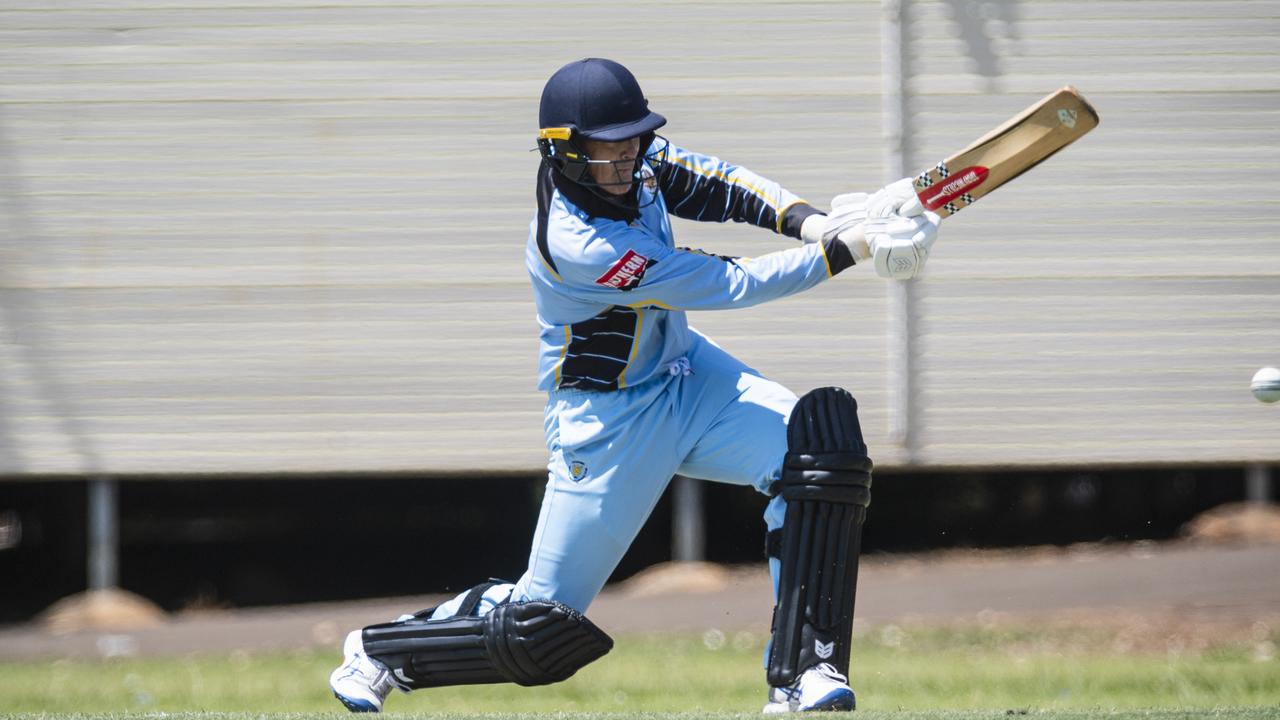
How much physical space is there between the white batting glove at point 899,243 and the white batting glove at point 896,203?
0.03 metres

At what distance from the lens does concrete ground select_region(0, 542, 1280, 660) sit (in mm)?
7797

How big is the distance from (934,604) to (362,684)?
4177 millimetres

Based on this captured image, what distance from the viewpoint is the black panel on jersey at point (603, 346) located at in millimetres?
4406

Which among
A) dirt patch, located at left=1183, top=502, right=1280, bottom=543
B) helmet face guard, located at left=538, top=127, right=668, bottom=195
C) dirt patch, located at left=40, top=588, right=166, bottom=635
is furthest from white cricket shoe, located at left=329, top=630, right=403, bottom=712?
dirt patch, located at left=1183, top=502, right=1280, bottom=543

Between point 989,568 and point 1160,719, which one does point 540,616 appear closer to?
point 1160,719

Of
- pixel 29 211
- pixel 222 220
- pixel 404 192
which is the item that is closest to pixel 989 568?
pixel 404 192

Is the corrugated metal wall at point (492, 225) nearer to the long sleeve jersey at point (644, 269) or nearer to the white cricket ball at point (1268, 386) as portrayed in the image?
the white cricket ball at point (1268, 386)

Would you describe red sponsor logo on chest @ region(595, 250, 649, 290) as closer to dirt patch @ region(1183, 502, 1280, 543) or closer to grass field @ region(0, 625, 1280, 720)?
grass field @ region(0, 625, 1280, 720)

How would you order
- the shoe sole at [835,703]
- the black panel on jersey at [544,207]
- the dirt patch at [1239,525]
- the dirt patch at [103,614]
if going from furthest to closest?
the dirt patch at [1239,525] → the dirt patch at [103,614] → the black panel on jersey at [544,207] → the shoe sole at [835,703]

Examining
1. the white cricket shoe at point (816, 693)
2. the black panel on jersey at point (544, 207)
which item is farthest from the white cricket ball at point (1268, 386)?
the black panel on jersey at point (544, 207)

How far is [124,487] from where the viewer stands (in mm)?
10414

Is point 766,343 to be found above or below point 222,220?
below

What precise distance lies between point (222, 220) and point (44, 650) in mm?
2408

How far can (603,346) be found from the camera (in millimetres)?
4426
